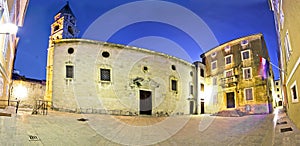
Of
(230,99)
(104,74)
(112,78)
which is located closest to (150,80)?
(112,78)

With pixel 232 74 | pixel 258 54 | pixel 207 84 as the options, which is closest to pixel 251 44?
pixel 258 54

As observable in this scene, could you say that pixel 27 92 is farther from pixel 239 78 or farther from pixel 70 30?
pixel 239 78

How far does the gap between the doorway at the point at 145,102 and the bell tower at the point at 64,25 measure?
1310cm

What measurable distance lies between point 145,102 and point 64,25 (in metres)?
15.5

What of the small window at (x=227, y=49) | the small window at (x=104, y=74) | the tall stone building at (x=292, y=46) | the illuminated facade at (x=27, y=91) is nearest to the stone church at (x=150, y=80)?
the small window at (x=104, y=74)

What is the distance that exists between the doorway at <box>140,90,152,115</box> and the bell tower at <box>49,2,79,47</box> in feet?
43.0

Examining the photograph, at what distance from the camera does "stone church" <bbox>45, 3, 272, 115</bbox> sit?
17.8 meters

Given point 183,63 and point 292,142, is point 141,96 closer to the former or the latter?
point 183,63

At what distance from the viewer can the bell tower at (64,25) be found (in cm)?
2766

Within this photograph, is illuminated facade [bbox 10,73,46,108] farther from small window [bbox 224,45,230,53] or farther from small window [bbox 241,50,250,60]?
small window [bbox 241,50,250,60]

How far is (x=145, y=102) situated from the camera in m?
20.5

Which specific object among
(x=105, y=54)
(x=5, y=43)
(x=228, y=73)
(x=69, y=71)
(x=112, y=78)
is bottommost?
(x=112, y=78)

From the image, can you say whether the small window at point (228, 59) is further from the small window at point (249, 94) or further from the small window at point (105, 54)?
the small window at point (105, 54)

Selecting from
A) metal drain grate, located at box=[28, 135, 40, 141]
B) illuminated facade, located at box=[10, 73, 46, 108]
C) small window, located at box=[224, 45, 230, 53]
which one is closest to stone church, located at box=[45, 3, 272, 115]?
small window, located at box=[224, 45, 230, 53]
